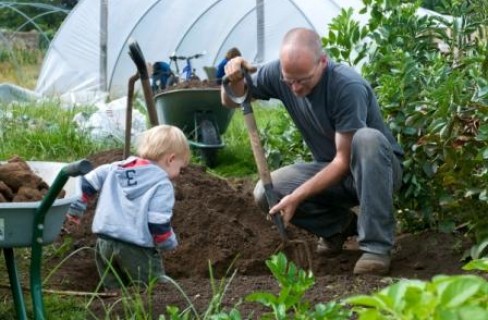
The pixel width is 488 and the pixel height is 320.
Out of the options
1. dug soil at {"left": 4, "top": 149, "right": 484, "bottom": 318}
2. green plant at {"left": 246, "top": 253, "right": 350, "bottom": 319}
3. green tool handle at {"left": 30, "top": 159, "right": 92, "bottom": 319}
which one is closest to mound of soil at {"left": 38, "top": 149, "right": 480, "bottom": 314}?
dug soil at {"left": 4, "top": 149, "right": 484, "bottom": 318}

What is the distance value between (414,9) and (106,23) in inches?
364

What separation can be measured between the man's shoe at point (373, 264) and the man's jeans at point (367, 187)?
0.10ft

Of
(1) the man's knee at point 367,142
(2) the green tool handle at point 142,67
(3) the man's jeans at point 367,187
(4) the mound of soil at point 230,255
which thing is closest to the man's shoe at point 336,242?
(4) the mound of soil at point 230,255

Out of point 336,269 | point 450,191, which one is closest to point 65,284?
point 336,269

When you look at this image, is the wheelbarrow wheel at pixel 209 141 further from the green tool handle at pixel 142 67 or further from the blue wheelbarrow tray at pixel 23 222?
the blue wheelbarrow tray at pixel 23 222

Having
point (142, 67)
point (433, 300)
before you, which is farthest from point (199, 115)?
point (433, 300)

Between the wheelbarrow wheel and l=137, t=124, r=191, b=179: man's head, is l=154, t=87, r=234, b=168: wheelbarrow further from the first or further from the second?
l=137, t=124, r=191, b=179: man's head

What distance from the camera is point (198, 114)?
28.1ft

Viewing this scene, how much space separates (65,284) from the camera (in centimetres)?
433

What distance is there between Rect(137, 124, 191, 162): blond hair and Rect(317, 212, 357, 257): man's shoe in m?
1.20

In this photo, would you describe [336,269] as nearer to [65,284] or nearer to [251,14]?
[65,284]

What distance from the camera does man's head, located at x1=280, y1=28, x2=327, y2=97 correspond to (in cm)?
430

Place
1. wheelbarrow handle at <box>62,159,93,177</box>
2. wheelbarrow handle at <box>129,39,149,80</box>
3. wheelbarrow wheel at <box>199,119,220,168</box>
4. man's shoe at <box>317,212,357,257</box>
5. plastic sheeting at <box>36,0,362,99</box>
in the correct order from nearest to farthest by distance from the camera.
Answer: wheelbarrow handle at <box>62,159,93,177</box> → wheelbarrow handle at <box>129,39,149,80</box> → man's shoe at <box>317,212,357,257</box> → wheelbarrow wheel at <box>199,119,220,168</box> → plastic sheeting at <box>36,0,362,99</box>

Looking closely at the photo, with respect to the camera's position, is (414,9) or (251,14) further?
(251,14)
